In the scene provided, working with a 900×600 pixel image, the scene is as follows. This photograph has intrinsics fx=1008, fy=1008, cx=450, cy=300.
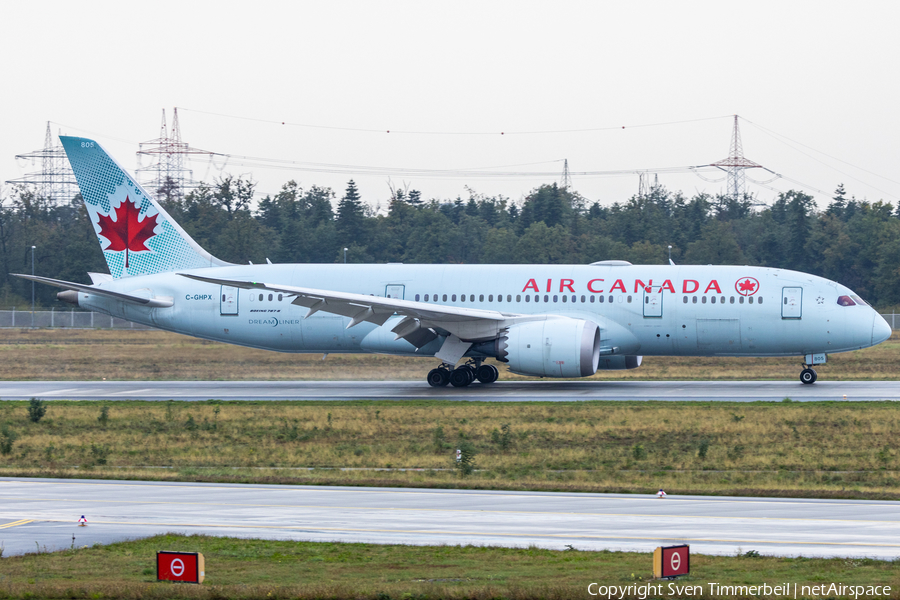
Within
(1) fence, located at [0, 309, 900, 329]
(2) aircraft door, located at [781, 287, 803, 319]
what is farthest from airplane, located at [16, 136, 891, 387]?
(1) fence, located at [0, 309, 900, 329]

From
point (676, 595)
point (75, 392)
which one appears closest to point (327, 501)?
point (676, 595)

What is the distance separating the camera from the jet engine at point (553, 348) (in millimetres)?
29688

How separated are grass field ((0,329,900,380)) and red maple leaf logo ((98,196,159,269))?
5.89 meters

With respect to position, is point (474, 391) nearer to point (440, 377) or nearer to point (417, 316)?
point (440, 377)

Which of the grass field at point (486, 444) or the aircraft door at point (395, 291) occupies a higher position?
the aircraft door at point (395, 291)

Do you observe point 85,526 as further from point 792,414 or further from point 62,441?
point 792,414

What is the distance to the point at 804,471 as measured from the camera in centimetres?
1811

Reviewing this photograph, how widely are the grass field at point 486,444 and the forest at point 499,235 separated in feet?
164

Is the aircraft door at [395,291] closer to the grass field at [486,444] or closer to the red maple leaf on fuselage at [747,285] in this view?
the grass field at [486,444]

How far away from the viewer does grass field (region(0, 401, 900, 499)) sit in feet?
57.6

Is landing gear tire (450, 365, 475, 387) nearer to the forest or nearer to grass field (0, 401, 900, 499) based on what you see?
grass field (0, 401, 900, 499)

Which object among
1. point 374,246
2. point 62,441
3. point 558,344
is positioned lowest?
point 62,441

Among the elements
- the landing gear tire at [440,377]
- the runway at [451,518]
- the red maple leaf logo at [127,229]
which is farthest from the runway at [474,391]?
the runway at [451,518]

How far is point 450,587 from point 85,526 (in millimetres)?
5680
